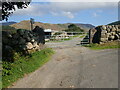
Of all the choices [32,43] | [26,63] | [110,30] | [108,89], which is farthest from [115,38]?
[108,89]

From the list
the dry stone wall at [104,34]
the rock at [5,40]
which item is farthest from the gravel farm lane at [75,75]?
the dry stone wall at [104,34]

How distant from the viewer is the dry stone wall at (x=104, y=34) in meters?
16.3

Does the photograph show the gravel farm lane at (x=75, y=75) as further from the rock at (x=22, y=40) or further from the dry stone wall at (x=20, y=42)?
the rock at (x=22, y=40)

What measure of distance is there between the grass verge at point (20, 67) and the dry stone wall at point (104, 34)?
668cm

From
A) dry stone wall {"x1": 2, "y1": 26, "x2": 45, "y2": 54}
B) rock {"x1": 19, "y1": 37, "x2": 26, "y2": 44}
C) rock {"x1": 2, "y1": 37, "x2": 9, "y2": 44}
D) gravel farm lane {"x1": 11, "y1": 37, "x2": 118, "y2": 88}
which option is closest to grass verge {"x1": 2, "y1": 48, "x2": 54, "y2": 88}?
gravel farm lane {"x1": 11, "y1": 37, "x2": 118, "y2": 88}

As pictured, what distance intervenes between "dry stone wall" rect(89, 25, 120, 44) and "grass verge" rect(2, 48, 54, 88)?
21.9 ft

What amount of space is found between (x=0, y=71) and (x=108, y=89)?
4.73 m

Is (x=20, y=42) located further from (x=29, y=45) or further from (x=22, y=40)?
(x=29, y=45)

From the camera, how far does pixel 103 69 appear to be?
874 centimetres

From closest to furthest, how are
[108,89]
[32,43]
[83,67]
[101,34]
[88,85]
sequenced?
[108,89] < [88,85] < [83,67] < [32,43] < [101,34]

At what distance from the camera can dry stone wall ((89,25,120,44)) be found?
16297 mm

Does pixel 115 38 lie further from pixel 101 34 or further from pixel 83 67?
pixel 83 67

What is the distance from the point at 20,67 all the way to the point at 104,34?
372 inches

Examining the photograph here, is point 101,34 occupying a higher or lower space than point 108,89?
higher
